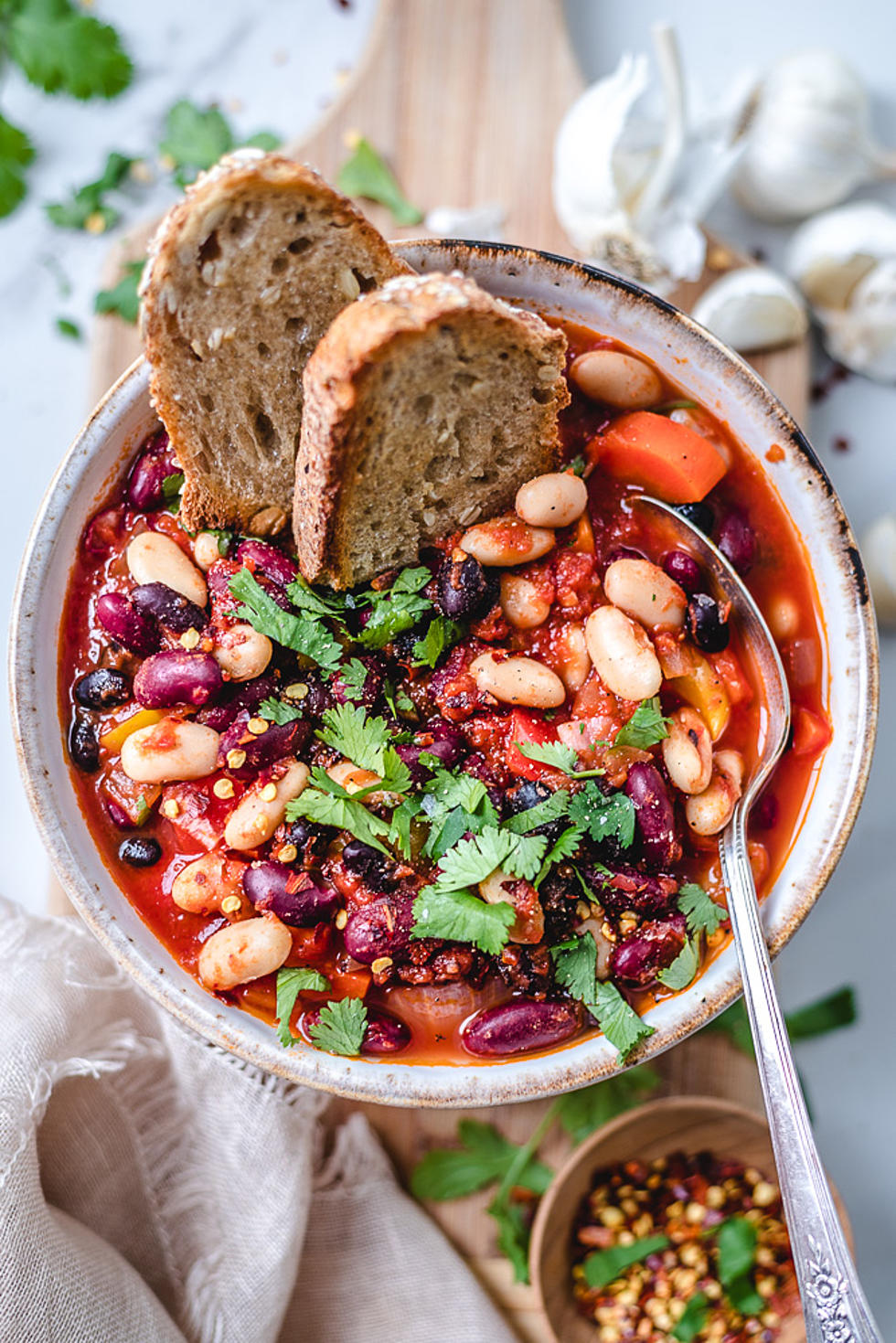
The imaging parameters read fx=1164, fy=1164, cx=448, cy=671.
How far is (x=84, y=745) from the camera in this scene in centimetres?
235

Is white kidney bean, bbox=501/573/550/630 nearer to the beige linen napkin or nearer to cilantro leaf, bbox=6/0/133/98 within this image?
the beige linen napkin

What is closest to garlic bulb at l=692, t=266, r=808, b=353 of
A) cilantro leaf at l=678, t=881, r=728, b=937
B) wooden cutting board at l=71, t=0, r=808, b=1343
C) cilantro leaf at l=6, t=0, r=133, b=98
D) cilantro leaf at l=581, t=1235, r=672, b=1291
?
wooden cutting board at l=71, t=0, r=808, b=1343

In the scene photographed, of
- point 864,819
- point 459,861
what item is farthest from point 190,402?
point 864,819

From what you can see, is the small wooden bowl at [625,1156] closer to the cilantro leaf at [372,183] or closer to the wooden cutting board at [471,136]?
the wooden cutting board at [471,136]

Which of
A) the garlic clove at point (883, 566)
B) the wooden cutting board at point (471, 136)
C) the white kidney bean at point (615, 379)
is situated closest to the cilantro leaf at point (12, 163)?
the wooden cutting board at point (471, 136)

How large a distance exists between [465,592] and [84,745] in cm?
83

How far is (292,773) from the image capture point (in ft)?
7.36

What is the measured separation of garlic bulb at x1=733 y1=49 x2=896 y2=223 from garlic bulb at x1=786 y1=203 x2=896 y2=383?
0.29 feet

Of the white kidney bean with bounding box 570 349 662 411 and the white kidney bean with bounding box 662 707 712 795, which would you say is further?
the white kidney bean with bounding box 570 349 662 411

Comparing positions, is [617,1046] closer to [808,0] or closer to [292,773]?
[292,773]

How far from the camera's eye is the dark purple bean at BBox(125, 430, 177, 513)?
2391 mm

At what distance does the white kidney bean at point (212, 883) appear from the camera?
2270 millimetres

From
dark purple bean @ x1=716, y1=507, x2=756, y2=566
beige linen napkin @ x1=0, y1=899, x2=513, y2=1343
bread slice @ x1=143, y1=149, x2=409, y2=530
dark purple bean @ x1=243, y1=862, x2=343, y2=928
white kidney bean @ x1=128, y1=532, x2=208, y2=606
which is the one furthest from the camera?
beige linen napkin @ x1=0, y1=899, x2=513, y2=1343

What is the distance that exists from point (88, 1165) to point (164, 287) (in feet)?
6.72
